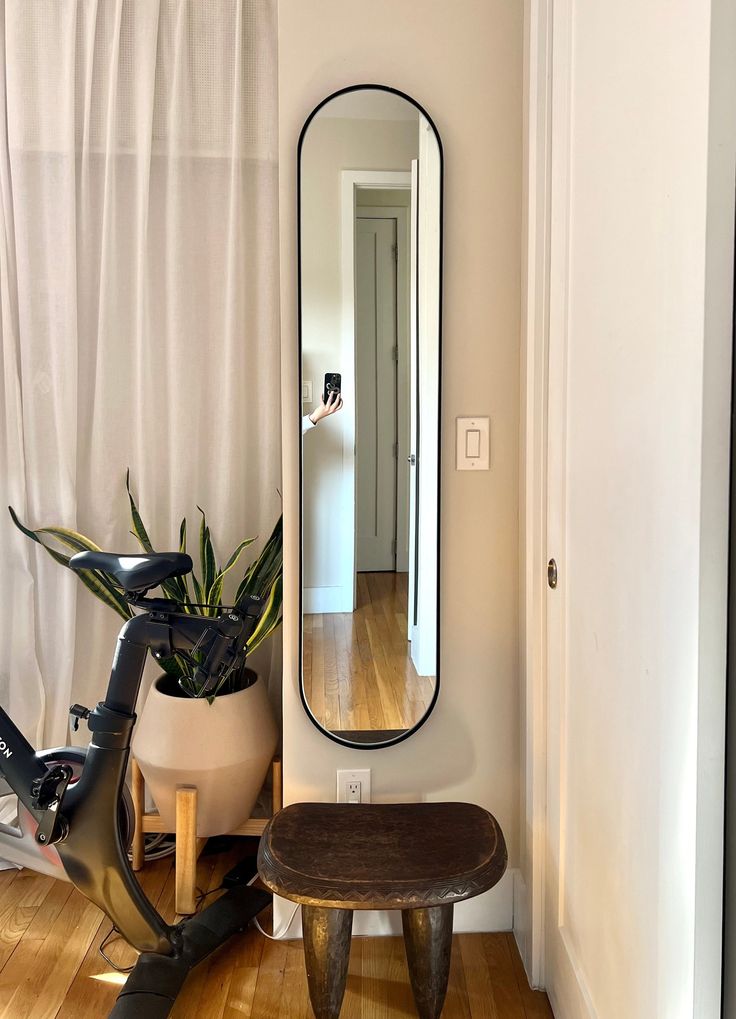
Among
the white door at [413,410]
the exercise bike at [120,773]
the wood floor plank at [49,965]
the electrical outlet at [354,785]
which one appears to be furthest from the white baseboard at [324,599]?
the wood floor plank at [49,965]

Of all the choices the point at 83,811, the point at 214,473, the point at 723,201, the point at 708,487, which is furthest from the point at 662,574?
the point at 214,473

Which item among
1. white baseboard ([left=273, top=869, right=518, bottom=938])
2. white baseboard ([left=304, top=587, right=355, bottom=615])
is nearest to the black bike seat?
white baseboard ([left=304, top=587, right=355, bottom=615])

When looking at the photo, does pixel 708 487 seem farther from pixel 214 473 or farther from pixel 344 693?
pixel 214 473

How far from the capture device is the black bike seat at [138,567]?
1.54m

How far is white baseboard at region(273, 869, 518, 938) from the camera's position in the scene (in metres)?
1.91

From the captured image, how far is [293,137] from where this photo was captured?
177 cm

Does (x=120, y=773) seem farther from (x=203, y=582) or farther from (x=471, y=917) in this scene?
(x=471, y=917)

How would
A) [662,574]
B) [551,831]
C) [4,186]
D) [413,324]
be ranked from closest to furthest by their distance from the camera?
1. [662,574]
2. [551,831]
3. [413,324]
4. [4,186]

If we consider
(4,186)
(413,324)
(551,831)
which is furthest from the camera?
(4,186)

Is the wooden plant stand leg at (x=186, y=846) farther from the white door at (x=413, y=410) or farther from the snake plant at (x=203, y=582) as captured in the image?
the white door at (x=413, y=410)

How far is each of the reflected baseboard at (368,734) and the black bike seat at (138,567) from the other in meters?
0.56

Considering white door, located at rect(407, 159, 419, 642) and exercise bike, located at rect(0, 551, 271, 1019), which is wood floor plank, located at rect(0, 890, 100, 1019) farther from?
white door, located at rect(407, 159, 419, 642)

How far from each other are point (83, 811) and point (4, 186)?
162 cm

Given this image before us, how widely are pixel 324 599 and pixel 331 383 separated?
1.62 feet
